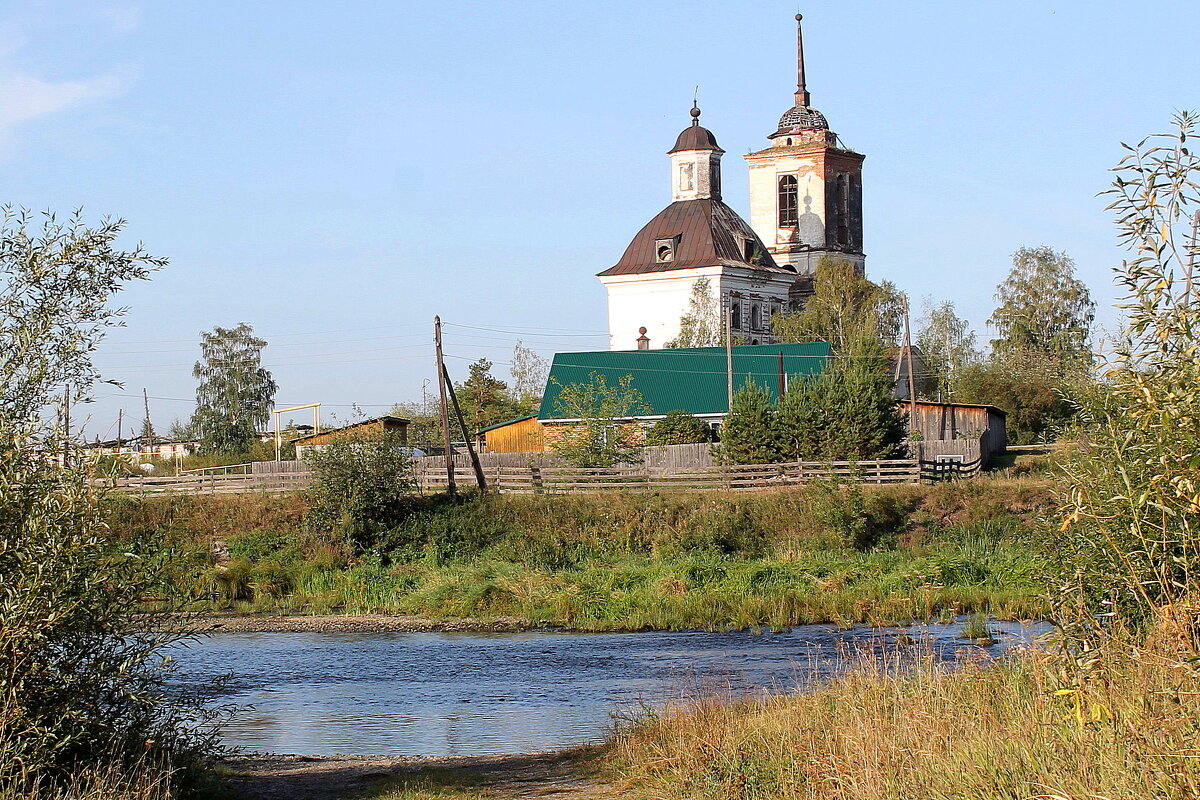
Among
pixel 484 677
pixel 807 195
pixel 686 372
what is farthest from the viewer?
pixel 807 195

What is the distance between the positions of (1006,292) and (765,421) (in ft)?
125

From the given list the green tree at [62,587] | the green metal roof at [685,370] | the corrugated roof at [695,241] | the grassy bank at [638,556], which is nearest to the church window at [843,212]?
the corrugated roof at [695,241]

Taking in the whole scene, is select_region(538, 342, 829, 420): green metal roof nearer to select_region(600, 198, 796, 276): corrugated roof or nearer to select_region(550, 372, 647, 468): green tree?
select_region(550, 372, 647, 468): green tree

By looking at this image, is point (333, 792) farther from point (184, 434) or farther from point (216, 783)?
point (184, 434)

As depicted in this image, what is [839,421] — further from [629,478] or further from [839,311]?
[839,311]

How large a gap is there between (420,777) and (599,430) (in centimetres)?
3315

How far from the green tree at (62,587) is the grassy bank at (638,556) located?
17.0 m

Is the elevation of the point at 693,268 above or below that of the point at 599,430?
above

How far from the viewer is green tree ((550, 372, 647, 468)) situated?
4418 centimetres

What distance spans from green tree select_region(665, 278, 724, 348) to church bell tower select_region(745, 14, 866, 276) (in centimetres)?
1308

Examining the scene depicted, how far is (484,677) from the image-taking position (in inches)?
840

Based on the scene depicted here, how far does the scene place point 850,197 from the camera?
286 feet

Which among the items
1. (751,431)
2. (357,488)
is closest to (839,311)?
(751,431)

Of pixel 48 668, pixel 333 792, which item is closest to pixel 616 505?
pixel 333 792
